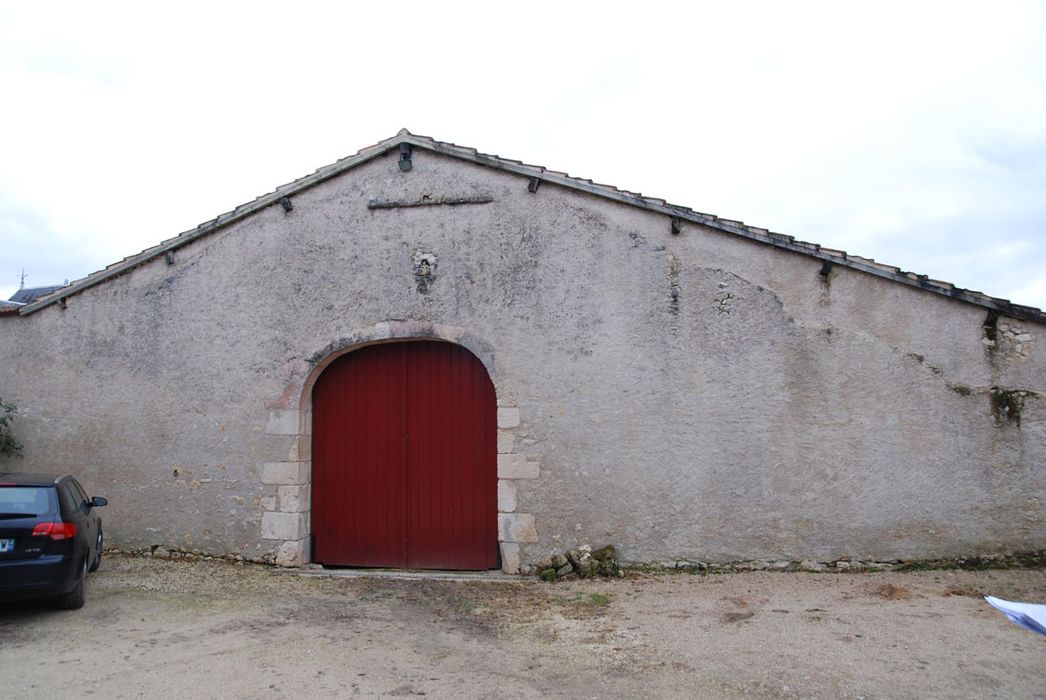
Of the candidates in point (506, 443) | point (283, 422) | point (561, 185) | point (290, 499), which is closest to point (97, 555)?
point (290, 499)

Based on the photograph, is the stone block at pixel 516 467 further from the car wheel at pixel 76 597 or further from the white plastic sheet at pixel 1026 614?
the white plastic sheet at pixel 1026 614

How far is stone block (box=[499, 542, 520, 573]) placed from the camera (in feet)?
23.7

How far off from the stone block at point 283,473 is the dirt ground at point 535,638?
38.6 inches

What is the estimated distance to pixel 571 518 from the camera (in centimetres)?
715

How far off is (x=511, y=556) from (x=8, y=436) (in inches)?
229

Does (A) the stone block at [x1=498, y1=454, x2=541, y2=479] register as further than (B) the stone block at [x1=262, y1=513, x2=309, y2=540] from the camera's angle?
No

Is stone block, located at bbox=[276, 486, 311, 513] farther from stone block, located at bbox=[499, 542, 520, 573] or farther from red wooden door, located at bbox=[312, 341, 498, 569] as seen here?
stone block, located at bbox=[499, 542, 520, 573]

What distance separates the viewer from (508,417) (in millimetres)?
7320

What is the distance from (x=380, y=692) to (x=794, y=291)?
489cm

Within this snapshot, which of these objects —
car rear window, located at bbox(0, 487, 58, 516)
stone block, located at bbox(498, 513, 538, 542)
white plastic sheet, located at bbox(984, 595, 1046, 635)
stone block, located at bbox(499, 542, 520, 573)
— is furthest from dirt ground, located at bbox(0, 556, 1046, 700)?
white plastic sheet, located at bbox(984, 595, 1046, 635)

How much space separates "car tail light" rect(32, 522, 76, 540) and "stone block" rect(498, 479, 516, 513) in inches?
139

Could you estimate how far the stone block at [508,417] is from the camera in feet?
24.0

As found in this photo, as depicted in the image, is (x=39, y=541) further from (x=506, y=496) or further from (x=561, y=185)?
(x=561, y=185)

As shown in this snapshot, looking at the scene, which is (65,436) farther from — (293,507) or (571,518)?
(571,518)
